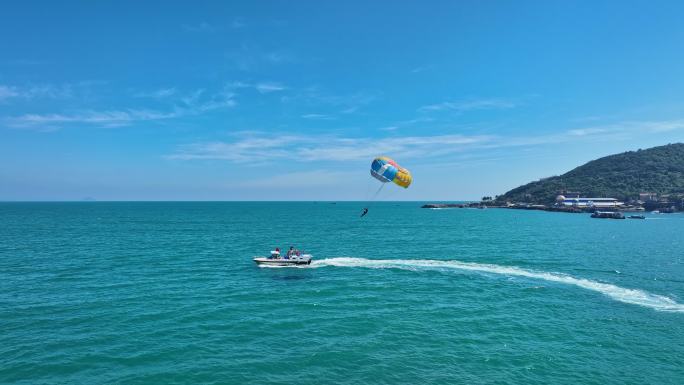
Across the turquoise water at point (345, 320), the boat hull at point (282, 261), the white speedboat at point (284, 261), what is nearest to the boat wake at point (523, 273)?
the turquoise water at point (345, 320)

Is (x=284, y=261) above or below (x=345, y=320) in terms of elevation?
above

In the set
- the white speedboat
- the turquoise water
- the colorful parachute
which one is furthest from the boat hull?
the colorful parachute

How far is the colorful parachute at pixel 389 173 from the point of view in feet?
136

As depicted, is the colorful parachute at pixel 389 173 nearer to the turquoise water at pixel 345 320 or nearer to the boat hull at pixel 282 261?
the turquoise water at pixel 345 320

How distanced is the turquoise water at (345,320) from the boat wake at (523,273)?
270mm

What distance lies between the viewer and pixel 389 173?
4172cm

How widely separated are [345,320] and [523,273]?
27.3m

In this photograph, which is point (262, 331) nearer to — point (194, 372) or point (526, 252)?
point (194, 372)

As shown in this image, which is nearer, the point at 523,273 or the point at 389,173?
the point at 389,173

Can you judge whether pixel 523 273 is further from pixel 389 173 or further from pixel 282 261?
pixel 282 261

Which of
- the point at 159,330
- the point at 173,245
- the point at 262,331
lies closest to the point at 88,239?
the point at 173,245

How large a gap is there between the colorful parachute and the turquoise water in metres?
11.3

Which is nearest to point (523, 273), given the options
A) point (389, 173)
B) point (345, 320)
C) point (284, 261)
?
point (389, 173)

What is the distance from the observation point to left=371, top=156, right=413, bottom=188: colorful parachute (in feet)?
136
